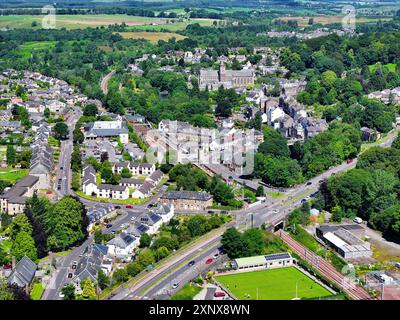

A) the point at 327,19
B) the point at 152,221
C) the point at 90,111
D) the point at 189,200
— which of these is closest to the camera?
the point at 152,221

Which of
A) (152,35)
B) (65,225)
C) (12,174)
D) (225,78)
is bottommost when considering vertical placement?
(12,174)

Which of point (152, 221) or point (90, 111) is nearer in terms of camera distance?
point (152, 221)

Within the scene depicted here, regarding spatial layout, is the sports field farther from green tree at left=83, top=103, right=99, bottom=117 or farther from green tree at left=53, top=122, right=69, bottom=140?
green tree at left=83, top=103, right=99, bottom=117

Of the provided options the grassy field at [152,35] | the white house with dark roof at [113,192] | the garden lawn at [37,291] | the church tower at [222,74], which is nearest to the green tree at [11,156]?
the white house with dark roof at [113,192]

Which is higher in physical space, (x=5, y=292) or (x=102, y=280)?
(x=5, y=292)

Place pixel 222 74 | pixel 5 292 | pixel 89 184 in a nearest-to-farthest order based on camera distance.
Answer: pixel 5 292, pixel 89 184, pixel 222 74

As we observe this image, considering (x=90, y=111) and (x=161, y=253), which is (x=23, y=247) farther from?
(x=90, y=111)

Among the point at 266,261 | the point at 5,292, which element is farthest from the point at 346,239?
the point at 5,292
